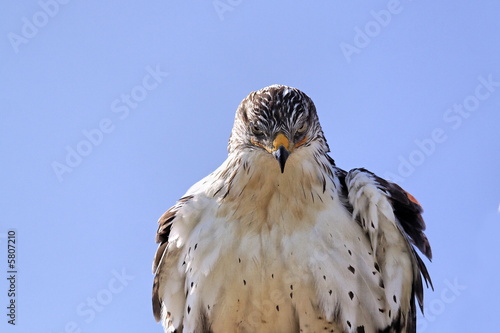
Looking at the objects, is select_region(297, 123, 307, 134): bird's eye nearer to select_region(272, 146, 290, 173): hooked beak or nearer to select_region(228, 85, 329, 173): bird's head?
select_region(228, 85, 329, 173): bird's head

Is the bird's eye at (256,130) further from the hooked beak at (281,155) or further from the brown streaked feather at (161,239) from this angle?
the brown streaked feather at (161,239)

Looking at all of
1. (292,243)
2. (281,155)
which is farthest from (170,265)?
(281,155)

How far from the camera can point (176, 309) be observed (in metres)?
6.06

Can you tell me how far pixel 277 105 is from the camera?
550 cm

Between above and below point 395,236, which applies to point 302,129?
above

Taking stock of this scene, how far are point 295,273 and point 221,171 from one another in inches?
49.2

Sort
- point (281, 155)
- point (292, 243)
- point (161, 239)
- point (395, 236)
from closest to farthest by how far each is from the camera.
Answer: point (281, 155), point (292, 243), point (395, 236), point (161, 239)

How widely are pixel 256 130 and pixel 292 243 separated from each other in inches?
43.8

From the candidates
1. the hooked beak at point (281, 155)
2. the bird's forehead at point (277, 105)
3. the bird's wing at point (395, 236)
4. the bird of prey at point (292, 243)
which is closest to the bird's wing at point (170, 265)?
the bird of prey at point (292, 243)

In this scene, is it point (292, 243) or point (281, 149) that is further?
point (292, 243)

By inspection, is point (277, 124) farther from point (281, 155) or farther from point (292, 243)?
point (292, 243)

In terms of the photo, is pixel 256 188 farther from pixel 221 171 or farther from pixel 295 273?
pixel 295 273

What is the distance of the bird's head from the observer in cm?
531

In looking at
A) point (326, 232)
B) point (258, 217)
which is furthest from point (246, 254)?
point (326, 232)
